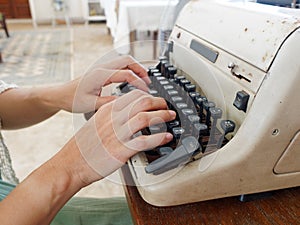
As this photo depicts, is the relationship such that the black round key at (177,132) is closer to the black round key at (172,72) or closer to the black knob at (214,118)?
the black knob at (214,118)

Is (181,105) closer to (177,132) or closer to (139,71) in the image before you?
(177,132)

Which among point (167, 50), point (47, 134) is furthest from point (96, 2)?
point (167, 50)

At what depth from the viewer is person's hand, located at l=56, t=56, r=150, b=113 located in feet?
2.02

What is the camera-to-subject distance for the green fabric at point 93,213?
0.58m

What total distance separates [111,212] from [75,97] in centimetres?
25

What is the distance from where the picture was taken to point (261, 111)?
39 cm

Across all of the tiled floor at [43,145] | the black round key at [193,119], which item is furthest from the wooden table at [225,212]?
the tiled floor at [43,145]

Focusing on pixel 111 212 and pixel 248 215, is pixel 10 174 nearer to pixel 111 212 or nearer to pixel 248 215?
pixel 111 212

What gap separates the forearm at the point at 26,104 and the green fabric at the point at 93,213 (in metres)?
0.16

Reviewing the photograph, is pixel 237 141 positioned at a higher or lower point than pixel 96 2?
higher

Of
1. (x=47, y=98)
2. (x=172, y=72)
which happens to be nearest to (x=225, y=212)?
(x=172, y=72)

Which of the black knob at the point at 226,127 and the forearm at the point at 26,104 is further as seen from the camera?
the forearm at the point at 26,104

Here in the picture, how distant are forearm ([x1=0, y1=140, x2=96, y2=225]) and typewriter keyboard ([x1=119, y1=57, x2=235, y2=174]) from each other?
10cm

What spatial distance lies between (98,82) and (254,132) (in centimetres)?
35
